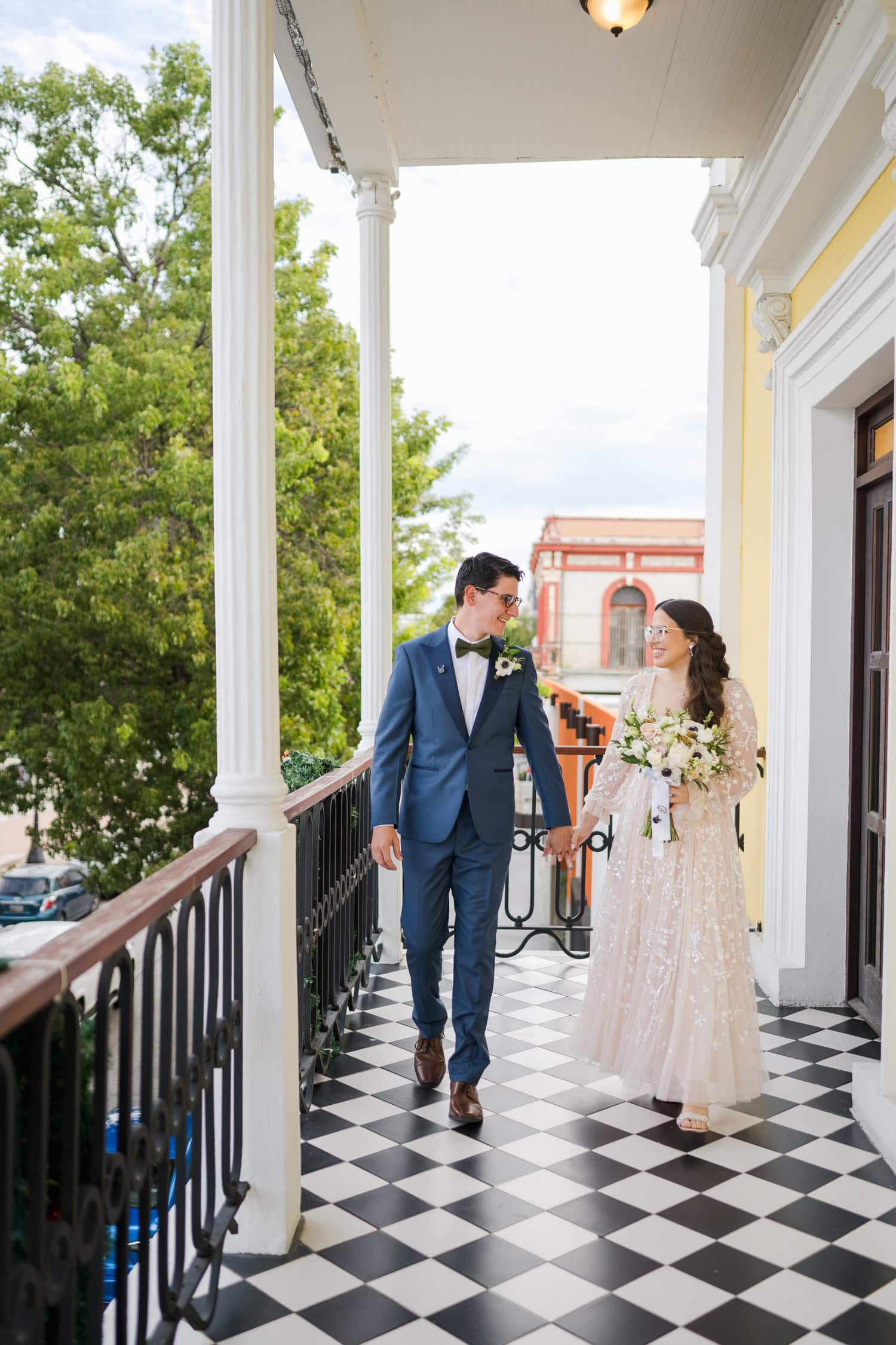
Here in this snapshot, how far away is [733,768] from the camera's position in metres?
3.52

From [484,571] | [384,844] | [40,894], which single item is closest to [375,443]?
[484,571]

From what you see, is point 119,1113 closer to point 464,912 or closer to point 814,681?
point 464,912

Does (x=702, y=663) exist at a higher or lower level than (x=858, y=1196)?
higher

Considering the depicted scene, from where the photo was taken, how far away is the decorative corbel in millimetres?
5016

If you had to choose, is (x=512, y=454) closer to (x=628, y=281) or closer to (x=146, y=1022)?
(x=628, y=281)

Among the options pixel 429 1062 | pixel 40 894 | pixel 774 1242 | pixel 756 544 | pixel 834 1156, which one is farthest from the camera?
pixel 40 894

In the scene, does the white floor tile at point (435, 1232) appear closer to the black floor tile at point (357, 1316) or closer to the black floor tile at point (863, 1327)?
the black floor tile at point (357, 1316)

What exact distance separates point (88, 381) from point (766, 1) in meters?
10.4

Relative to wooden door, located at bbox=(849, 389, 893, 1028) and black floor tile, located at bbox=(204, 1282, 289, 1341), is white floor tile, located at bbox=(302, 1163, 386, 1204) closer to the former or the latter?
black floor tile, located at bbox=(204, 1282, 289, 1341)

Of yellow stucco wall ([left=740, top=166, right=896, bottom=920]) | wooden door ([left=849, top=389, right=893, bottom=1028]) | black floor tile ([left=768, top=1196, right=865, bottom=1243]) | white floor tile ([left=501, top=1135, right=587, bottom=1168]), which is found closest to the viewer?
black floor tile ([left=768, top=1196, right=865, bottom=1243])

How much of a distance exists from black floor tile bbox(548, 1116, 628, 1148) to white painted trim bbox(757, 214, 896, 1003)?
157 cm

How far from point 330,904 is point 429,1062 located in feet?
2.13

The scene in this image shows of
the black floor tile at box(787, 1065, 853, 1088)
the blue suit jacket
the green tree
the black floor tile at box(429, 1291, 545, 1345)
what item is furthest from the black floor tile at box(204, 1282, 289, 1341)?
the green tree

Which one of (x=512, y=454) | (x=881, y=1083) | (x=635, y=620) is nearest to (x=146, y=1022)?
(x=881, y=1083)
